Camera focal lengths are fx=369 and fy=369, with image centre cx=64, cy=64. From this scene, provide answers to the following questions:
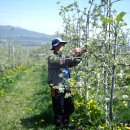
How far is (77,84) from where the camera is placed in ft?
19.4

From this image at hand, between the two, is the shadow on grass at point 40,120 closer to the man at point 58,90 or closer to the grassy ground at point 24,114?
the grassy ground at point 24,114

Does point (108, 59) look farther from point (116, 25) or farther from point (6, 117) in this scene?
point (6, 117)

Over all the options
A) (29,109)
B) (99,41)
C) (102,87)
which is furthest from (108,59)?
(29,109)

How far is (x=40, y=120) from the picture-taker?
9.38 m

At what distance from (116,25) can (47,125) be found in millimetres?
4591

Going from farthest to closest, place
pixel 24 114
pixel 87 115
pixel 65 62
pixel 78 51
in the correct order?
pixel 24 114, pixel 87 115, pixel 65 62, pixel 78 51

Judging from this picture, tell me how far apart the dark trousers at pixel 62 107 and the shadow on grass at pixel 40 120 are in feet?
2.10

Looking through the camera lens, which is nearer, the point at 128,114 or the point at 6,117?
the point at 128,114

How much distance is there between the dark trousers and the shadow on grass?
25.2 inches

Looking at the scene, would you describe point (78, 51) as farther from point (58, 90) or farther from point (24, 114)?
point (24, 114)

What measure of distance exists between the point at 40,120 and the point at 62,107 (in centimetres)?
147

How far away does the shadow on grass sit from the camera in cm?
890

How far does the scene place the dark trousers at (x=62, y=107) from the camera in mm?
8016

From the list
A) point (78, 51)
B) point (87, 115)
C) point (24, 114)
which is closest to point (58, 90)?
point (87, 115)
